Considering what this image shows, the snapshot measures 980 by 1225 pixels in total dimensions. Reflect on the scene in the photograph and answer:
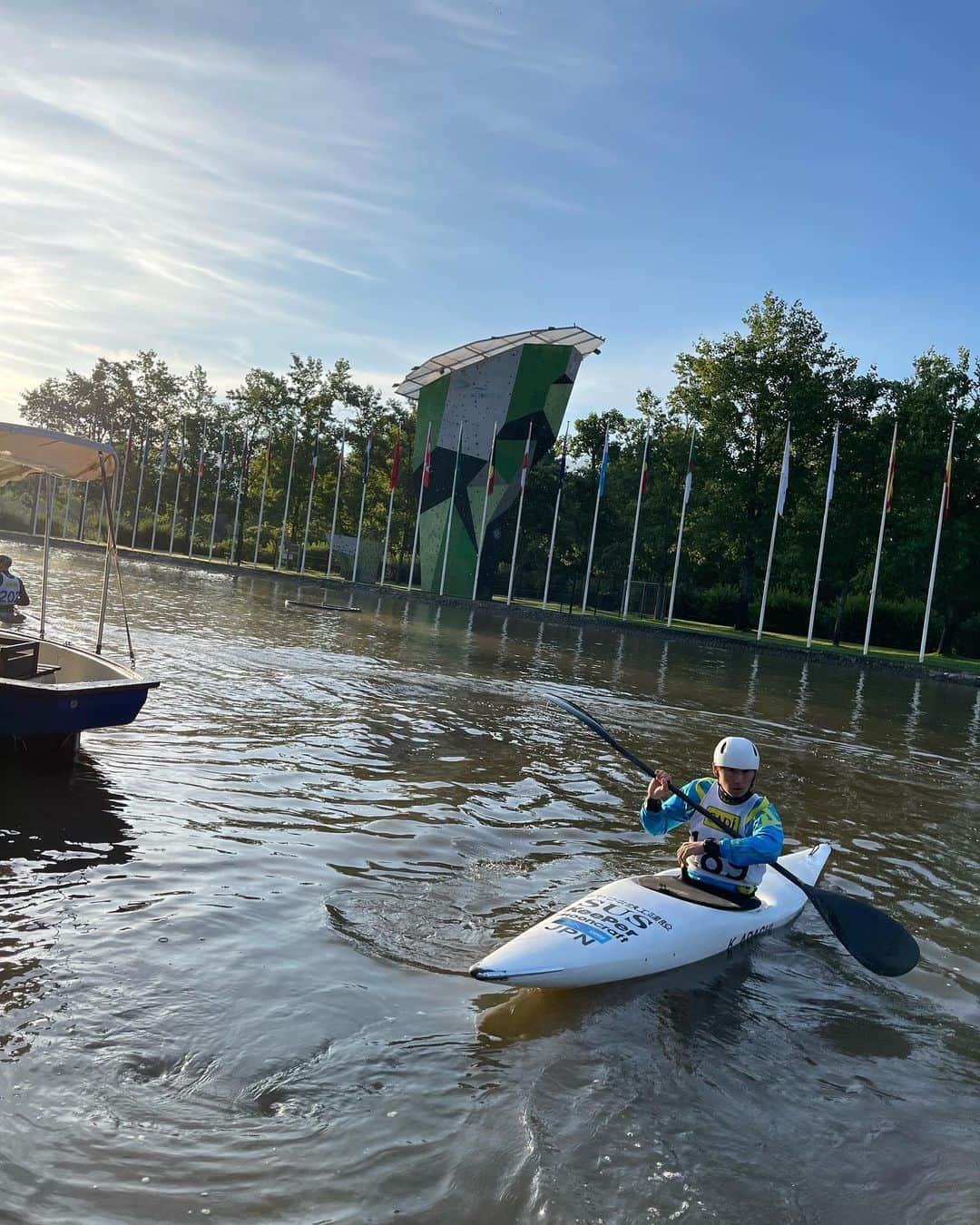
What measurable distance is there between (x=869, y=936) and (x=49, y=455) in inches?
430

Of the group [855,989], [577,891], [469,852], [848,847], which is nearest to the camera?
[855,989]

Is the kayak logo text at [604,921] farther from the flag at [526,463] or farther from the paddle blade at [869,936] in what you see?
the flag at [526,463]

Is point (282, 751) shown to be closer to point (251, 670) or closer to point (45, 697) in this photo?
point (45, 697)

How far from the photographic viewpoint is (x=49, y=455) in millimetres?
13312

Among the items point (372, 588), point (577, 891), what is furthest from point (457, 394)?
point (577, 891)

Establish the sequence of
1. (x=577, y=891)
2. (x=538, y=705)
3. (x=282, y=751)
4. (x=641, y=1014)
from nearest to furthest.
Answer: (x=641, y=1014)
(x=577, y=891)
(x=282, y=751)
(x=538, y=705)

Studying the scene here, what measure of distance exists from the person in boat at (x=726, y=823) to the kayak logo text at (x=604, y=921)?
0.79 meters

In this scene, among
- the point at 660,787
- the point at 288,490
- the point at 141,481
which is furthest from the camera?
the point at 141,481

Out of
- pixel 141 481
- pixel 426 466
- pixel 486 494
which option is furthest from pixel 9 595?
pixel 141 481

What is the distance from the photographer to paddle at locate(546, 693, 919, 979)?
307 inches

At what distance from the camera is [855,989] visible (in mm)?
7797

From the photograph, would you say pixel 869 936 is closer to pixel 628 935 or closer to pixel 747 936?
pixel 747 936

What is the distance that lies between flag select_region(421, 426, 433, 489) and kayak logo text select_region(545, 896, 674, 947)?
170ft

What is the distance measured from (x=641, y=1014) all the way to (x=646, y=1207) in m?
2.12
